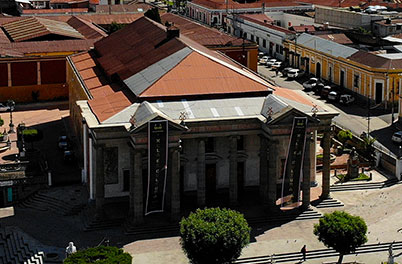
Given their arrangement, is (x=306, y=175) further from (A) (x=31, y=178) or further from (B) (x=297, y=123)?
(A) (x=31, y=178)

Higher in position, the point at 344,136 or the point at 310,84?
the point at 310,84

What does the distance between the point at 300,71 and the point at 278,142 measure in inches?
1987

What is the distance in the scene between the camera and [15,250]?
51844 millimetres

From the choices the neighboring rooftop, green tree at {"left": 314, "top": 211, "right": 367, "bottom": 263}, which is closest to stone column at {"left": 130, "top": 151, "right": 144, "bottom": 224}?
green tree at {"left": 314, "top": 211, "right": 367, "bottom": 263}

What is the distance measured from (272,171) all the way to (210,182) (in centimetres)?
543

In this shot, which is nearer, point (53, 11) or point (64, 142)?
point (64, 142)

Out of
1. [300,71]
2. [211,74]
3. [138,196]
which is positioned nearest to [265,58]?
[300,71]

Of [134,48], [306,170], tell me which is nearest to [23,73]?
[134,48]

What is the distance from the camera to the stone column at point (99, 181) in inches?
2119

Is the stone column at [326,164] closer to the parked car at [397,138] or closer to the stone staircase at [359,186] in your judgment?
the stone staircase at [359,186]

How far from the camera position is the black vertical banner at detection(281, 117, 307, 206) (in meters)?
54.5

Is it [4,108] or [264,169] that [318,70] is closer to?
[4,108]

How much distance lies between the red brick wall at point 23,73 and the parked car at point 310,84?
1285 inches

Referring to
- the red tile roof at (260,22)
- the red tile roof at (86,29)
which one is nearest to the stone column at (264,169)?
the red tile roof at (86,29)
